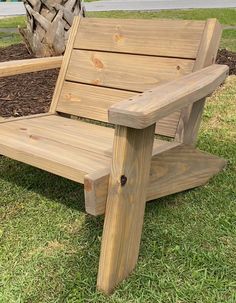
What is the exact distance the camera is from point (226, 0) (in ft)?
44.4

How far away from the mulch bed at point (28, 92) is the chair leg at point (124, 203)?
2263 mm

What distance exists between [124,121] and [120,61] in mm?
1163

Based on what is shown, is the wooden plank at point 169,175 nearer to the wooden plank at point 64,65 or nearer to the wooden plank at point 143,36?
the wooden plank at point 143,36

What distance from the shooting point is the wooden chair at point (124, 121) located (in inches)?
64.1

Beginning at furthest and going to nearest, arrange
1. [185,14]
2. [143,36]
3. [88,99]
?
[185,14] → [88,99] → [143,36]

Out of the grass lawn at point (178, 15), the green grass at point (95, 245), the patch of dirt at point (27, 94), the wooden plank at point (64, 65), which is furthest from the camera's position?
the grass lawn at point (178, 15)

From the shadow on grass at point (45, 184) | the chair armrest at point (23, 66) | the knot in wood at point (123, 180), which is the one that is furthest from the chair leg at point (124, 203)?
the chair armrest at point (23, 66)

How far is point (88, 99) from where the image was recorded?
2695 mm

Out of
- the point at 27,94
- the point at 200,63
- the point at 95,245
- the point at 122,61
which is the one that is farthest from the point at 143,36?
the point at 27,94

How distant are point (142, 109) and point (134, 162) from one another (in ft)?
0.78

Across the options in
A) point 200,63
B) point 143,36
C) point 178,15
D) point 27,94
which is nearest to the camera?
point 200,63

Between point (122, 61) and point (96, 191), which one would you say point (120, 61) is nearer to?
point (122, 61)

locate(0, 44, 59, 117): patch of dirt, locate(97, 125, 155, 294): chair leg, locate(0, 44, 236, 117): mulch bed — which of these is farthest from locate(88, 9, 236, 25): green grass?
locate(97, 125, 155, 294): chair leg

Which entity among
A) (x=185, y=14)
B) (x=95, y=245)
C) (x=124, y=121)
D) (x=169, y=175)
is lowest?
(x=185, y=14)
